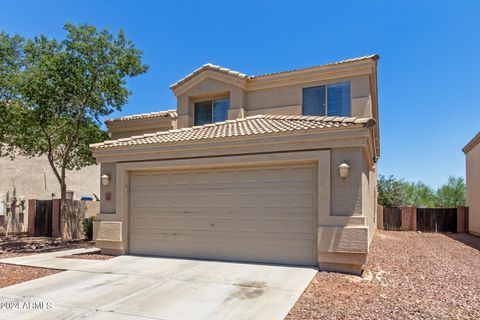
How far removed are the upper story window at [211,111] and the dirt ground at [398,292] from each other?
878 centimetres

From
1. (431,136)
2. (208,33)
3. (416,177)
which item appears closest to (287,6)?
(208,33)

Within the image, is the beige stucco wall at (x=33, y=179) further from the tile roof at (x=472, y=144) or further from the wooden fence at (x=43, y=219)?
the tile roof at (x=472, y=144)

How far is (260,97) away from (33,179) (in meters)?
15.2

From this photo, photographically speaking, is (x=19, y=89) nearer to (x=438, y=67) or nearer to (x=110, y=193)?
(x=110, y=193)

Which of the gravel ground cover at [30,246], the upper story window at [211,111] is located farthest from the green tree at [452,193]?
the gravel ground cover at [30,246]

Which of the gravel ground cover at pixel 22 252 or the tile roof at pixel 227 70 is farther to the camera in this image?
the tile roof at pixel 227 70

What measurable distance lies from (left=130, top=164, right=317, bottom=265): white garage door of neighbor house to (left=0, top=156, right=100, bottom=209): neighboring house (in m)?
13.2

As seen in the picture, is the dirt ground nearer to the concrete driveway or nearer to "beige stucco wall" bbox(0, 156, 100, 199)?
the concrete driveway

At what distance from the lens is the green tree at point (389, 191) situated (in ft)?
99.2

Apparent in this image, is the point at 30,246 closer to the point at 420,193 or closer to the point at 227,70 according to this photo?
the point at 227,70

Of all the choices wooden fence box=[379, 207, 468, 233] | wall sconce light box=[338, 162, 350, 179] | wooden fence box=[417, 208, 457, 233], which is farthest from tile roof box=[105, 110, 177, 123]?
wooden fence box=[417, 208, 457, 233]

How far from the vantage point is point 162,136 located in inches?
474

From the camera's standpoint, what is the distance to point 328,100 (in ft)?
48.1

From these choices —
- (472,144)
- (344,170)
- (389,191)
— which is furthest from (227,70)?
(389,191)
